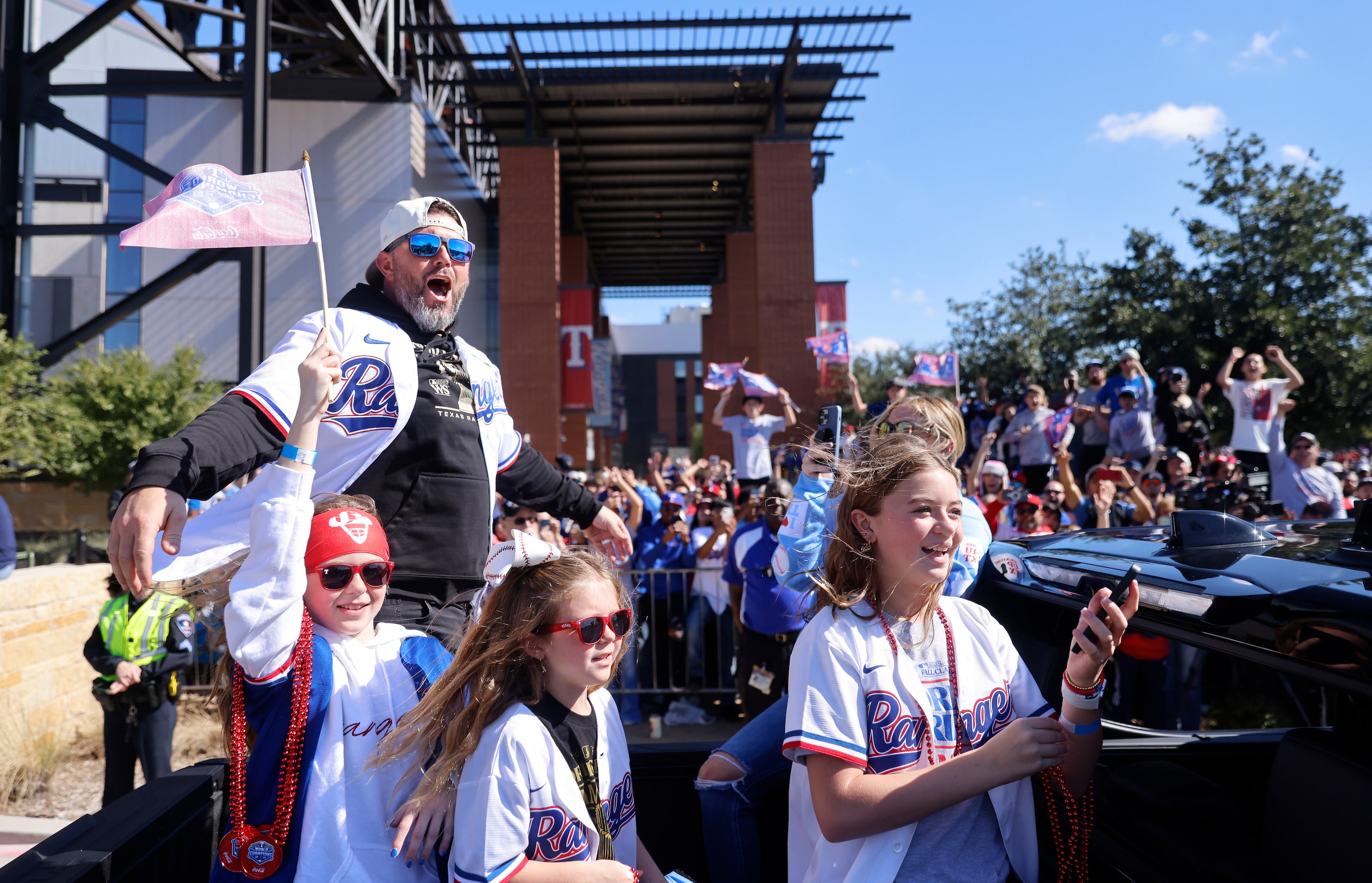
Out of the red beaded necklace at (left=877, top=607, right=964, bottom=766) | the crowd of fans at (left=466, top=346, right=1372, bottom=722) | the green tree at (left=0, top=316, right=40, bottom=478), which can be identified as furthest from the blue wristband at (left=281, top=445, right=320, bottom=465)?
the green tree at (left=0, top=316, right=40, bottom=478)

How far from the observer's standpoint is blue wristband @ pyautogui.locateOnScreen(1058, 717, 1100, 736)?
1787 mm

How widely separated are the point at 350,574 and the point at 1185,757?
2256 mm

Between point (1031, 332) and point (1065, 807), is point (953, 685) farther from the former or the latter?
point (1031, 332)

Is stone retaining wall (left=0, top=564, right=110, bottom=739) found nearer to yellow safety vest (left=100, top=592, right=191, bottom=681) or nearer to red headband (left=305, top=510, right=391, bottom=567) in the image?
yellow safety vest (left=100, top=592, right=191, bottom=681)

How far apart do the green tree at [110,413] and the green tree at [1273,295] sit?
2121 cm

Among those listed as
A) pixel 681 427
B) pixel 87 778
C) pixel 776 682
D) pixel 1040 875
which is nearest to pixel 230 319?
pixel 87 778

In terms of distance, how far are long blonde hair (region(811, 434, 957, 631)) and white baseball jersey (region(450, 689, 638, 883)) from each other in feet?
2.25

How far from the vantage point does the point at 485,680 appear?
1.98 m

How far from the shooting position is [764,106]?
76.3ft

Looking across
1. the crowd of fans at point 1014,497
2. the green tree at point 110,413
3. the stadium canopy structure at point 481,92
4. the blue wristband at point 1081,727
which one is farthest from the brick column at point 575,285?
the blue wristband at point 1081,727

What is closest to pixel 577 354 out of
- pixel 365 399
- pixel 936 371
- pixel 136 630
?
pixel 936 371

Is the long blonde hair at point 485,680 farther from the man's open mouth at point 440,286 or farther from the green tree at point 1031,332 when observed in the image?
the green tree at point 1031,332

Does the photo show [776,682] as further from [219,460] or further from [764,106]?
[764,106]

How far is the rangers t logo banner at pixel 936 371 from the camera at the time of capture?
46.7 feet
